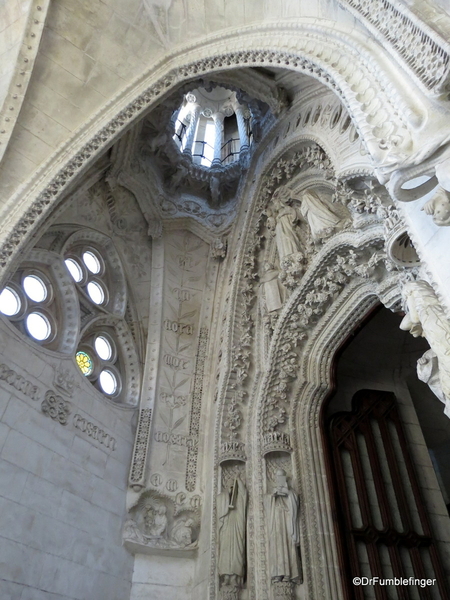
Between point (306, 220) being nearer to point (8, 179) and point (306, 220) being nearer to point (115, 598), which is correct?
point (8, 179)

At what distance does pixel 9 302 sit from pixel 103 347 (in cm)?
184

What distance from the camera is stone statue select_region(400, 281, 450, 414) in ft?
8.36

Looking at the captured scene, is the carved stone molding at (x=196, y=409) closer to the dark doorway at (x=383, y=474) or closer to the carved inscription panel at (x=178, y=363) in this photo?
the carved inscription panel at (x=178, y=363)

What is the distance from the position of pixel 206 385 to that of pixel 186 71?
179 inches

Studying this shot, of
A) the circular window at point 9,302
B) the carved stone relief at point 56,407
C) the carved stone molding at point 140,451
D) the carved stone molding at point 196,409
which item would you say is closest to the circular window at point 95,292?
the circular window at point 9,302

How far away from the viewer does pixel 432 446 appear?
973cm

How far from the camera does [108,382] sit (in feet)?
25.4

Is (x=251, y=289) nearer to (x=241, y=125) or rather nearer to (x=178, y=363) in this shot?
(x=178, y=363)

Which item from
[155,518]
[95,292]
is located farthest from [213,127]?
[155,518]

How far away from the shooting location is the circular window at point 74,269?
7758 millimetres

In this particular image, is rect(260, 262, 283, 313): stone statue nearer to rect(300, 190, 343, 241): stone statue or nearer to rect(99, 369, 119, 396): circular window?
rect(300, 190, 343, 241): stone statue

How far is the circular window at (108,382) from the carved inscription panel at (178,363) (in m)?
0.67

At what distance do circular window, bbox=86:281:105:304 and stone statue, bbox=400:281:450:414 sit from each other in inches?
232

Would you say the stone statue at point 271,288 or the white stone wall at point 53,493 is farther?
the stone statue at point 271,288
